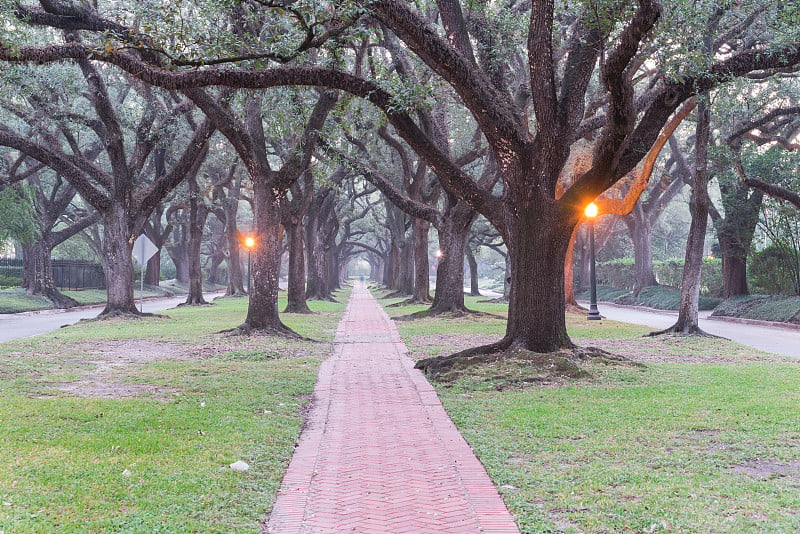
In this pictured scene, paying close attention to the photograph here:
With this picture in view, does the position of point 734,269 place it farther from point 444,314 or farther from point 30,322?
point 30,322

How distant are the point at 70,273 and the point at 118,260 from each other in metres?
24.2

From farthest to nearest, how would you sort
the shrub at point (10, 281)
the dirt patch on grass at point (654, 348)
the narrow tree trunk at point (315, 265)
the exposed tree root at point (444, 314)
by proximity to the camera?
the shrub at point (10, 281)
the narrow tree trunk at point (315, 265)
the exposed tree root at point (444, 314)
the dirt patch on grass at point (654, 348)

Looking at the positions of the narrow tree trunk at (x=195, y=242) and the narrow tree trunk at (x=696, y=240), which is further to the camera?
the narrow tree trunk at (x=195, y=242)

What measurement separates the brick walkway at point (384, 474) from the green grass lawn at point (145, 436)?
9.8 inches

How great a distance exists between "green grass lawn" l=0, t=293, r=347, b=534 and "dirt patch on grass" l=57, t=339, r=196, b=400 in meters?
0.03

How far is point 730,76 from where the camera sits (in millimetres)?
10484

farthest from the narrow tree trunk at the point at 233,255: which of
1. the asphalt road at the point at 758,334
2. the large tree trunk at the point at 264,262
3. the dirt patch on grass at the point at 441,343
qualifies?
the dirt patch on grass at the point at 441,343

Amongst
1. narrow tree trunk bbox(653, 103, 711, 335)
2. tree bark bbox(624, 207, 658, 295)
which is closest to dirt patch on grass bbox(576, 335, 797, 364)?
narrow tree trunk bbox(653, 103, 711, 335)

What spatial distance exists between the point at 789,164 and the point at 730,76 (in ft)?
46.1

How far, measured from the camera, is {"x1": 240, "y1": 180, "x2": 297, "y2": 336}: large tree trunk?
663 inches

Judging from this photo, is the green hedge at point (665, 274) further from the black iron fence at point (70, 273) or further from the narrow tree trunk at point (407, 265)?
the black iron fence at point (70, 273)

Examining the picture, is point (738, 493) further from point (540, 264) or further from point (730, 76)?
point (730, 76)

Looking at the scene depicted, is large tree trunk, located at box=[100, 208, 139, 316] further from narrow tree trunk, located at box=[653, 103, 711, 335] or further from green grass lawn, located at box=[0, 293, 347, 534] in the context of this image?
narrow tree trunk, located at box=[653, 103, 711, 335]

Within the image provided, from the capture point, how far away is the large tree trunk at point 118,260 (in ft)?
74.8
